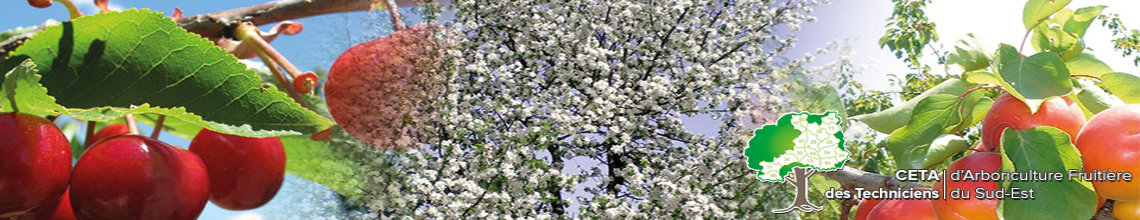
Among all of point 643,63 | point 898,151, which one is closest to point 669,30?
point 643,63

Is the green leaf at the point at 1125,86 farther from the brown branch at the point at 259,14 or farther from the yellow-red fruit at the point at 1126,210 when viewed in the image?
the brown branch at the point at 259,14

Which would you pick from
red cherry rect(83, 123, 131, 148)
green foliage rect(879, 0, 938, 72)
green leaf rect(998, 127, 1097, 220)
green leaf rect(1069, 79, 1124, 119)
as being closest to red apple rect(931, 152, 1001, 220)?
green leaf rect(998, 127, 1097, 220)

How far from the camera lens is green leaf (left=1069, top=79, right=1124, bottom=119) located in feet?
1.72

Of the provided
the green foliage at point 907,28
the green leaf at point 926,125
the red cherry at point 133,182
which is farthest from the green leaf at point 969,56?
the green foliage at point 907,28

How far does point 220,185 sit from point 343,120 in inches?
5.6

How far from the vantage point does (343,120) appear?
1.47 feet

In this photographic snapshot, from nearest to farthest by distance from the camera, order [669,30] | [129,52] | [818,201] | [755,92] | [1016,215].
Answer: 1. [129,52]
2. [1016,215]
3. [818,201]
4. [755,92]
5. [669,30]

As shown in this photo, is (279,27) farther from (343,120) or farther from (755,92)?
(755,92)

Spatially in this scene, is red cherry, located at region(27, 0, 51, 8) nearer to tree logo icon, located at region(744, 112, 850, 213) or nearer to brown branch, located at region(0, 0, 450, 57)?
brown branch, located at region(0, 0, 450, 57)

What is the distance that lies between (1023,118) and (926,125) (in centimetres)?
7

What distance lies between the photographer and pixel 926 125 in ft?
1.83

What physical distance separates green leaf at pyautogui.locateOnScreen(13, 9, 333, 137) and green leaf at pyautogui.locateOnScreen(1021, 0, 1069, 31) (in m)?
0.55

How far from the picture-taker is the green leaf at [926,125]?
0.55 metres

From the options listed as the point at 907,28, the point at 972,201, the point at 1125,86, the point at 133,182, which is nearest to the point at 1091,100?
the point at 1125,86
